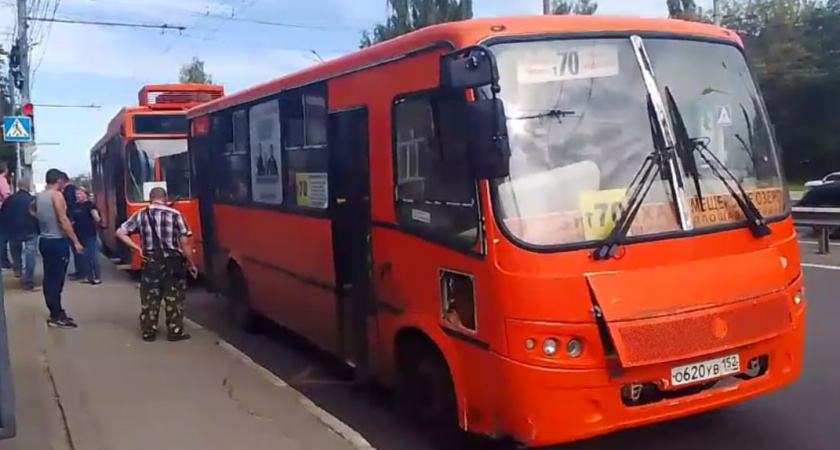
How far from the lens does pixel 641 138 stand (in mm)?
5672

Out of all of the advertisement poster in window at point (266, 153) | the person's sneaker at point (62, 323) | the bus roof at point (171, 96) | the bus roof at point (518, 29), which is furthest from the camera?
the bus roof at point (171, 96)

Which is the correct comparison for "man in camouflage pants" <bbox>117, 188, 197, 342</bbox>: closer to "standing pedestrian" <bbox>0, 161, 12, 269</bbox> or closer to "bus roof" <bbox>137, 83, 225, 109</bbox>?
"standing pedestrian" <bbox>0, 161, 12, 269</bbox>

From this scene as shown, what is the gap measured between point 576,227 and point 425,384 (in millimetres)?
1684

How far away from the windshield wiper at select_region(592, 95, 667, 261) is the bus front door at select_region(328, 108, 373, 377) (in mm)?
2116

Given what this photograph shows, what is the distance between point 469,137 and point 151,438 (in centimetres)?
310

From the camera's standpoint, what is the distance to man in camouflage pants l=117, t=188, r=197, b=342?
1039cm

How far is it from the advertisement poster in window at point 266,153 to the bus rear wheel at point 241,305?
4.59ft

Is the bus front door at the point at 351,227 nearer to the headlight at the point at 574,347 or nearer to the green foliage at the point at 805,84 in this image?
the headlight at the point at 574,347

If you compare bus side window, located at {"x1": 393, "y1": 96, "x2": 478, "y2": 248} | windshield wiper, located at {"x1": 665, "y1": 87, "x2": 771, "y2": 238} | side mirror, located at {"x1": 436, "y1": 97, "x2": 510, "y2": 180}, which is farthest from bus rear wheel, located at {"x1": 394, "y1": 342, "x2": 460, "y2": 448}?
windshield wiper, located at {"x1": 665, "y1": 87, "x2": 771, "y2": 238}

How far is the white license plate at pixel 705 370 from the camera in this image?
5.41 meters

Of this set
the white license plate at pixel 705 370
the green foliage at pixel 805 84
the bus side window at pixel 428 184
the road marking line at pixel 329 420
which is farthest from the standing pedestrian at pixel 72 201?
the green foliage at pixel 805 84

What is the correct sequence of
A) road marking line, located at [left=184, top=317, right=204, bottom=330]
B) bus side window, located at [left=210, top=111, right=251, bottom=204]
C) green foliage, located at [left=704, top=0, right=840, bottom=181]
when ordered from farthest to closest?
green foliage, located at [left=704, top=0, right=840, bottom=181]
road marking line, located at [left=184, top=317, right=204, bottom=330]
bus side window, located at [left=210, top=111, right=251, bottom=204]

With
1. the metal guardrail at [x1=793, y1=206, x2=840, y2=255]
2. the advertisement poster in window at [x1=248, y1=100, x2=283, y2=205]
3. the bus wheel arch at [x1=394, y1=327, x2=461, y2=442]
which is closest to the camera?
the bus wheel arch at [x1=394, y1=327, x2=461, y2=442]

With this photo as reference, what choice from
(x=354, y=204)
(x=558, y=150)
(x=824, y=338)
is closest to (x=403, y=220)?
(x=354, y=204)
